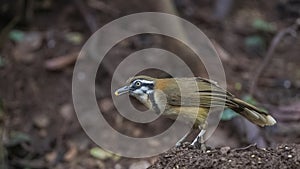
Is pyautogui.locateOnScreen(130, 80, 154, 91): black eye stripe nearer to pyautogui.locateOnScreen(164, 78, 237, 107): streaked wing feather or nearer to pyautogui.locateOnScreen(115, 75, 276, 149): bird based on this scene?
pyautogui.locateOnScreen(115, 75, 276, 149): bird

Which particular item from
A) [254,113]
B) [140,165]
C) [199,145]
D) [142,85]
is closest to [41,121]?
[140,165]

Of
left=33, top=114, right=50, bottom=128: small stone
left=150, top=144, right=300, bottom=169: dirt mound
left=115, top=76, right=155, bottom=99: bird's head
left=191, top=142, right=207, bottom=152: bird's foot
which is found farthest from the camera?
left=33, top=114, right=50, bottom=128: small stone

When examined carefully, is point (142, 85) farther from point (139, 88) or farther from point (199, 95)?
point (199, 95)

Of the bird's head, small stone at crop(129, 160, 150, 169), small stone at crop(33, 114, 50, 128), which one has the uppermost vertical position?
small stone at crop(33, 114, 50, 128)

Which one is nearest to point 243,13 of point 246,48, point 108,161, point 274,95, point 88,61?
point 246,48

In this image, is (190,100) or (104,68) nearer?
(190,100)

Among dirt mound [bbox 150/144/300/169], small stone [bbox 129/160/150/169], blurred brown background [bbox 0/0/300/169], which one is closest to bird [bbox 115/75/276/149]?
dirt mound [bbox 150/144/300/169]
